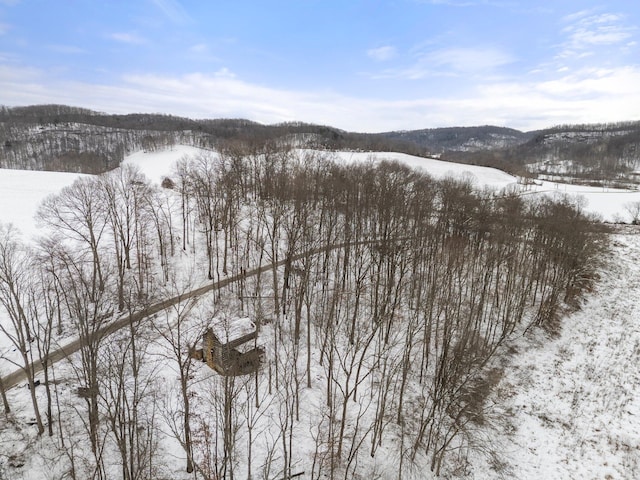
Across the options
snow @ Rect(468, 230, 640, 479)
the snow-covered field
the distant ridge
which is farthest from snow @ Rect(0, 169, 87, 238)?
snow @ Rect(468, 230, 640, 479)

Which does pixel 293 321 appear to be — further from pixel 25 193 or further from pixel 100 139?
pixel 100 139

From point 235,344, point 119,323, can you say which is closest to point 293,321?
point 235,344

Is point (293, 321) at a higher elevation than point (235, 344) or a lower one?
lower

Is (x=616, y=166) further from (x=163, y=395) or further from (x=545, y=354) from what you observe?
(x=163, y=395)

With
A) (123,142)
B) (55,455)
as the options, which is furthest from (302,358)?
(123,142)

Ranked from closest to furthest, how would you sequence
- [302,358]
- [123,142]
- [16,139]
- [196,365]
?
[196,365] < [302,358] < [16,139] < [123,142]

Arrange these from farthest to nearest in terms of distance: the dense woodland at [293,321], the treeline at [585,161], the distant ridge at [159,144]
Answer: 1. the treeline at [585,161]
2. the distant ridge at [159,144]
3. the dense woodland at [293,321]

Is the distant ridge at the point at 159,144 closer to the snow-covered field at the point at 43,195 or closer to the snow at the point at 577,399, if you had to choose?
the snow-covered field at the point at 43,195

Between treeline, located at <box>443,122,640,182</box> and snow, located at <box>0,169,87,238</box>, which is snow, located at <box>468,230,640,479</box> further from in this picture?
Result: treeline, located at <box>443,122,640,182</box>

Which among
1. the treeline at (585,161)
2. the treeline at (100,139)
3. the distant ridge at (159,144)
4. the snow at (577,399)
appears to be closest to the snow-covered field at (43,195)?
the distant ridge at (159,144)
